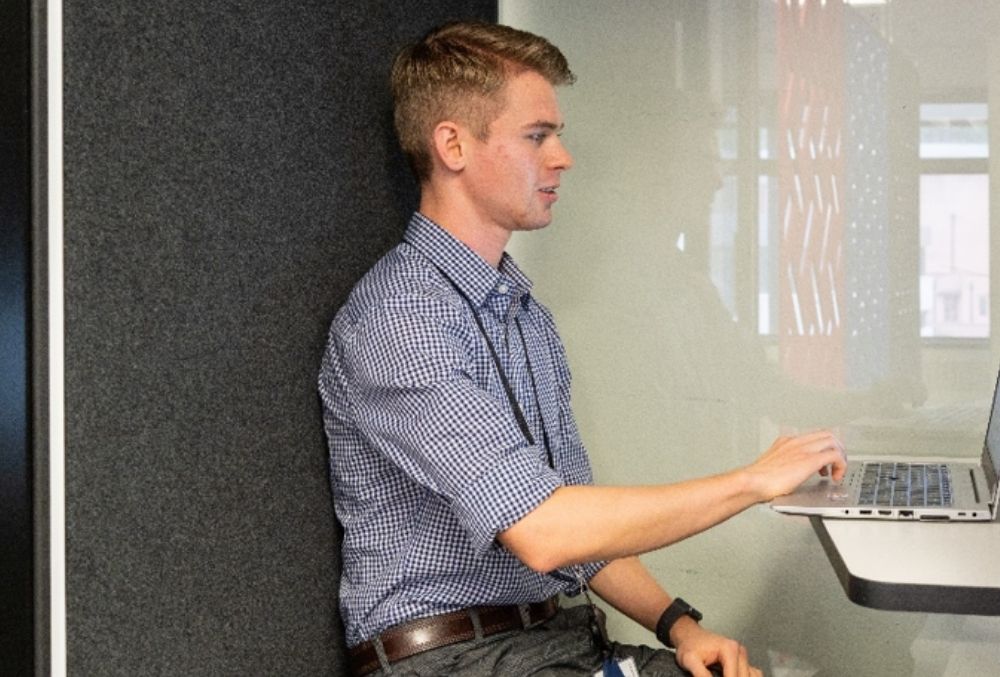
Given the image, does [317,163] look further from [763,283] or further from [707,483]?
[763,283]

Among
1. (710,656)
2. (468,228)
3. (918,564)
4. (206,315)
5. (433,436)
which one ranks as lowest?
(710,656)

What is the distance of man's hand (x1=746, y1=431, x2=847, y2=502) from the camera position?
4.37 feet

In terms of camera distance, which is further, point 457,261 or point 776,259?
point 776,259

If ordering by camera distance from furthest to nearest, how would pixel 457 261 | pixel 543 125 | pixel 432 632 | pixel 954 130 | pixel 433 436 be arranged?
pixel 954 130 < pixel 543 125 < pixel 457 261 < pixel 432 632 < pixel 433 436

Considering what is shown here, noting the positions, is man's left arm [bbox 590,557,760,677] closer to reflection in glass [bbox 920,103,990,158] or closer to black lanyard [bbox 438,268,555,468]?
black lanyard [bbox 438,268,555,468]

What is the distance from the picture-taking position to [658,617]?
1622 mm

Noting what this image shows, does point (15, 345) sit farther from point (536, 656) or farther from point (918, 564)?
point (918, 564)

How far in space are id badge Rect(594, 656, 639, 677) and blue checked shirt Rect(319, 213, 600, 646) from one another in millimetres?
123

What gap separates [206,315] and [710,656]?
2.39 ft

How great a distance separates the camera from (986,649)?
197 cm

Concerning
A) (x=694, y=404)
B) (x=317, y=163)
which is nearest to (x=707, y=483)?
(x=317, y=163)

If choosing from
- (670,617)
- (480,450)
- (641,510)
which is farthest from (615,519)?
(670,617)

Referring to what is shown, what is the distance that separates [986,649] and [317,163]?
1.28 meters

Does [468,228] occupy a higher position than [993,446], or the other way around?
[468,228]
